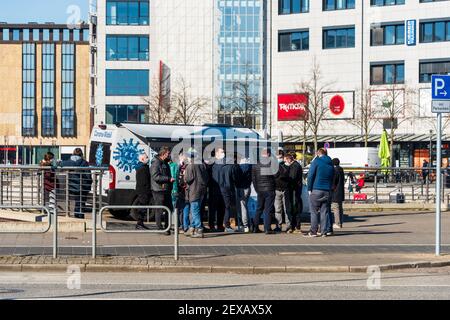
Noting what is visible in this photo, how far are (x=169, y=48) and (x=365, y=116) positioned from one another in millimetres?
19788

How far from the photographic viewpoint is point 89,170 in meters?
22.2

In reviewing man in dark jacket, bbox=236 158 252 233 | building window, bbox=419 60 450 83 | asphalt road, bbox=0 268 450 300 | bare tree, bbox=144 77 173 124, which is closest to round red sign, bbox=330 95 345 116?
building window, bbox=419 60 450 83

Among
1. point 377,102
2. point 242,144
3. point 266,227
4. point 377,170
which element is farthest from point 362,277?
point 377,102

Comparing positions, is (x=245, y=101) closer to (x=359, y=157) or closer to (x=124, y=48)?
(x=359, y=157)

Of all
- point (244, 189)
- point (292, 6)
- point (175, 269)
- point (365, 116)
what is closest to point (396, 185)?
point (244, 189)

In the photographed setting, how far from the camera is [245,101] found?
73.6 m

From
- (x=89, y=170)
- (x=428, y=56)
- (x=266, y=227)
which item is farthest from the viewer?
(x=428, y=56)

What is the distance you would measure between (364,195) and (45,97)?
305 feet

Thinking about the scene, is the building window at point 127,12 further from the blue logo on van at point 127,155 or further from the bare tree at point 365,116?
the blue logo on van at point 127,155

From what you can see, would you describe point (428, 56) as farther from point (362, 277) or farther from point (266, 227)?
point (362, 277)

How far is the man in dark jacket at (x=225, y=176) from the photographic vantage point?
20.5 m

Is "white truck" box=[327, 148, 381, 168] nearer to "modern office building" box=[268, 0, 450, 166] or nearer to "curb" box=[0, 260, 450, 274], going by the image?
"modern office building" box=[268, 0, 450, 166]

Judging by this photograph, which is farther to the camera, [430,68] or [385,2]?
[385,2]

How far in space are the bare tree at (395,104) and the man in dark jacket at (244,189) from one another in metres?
50.7
